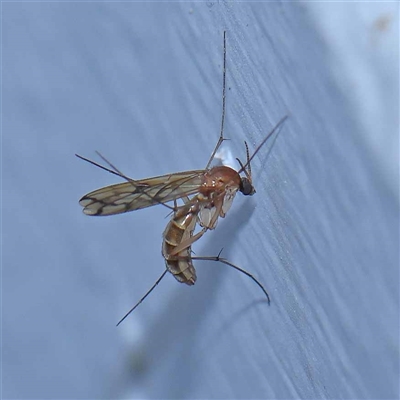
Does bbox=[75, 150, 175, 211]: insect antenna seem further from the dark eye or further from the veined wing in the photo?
the dark eye

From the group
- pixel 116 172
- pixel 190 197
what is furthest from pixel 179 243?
pixel 116 172

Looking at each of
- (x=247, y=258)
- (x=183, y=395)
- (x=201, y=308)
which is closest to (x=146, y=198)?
(x=247, y=258)

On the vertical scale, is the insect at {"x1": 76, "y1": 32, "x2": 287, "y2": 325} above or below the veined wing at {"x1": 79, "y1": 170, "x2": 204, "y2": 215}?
below

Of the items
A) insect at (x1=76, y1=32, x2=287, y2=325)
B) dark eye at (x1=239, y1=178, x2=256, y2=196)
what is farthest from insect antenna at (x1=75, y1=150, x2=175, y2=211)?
dark eye at (x1=239, y1=178, x2=256, y2=196)

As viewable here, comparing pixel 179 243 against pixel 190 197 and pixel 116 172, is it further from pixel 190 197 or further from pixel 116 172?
pixel 116 172

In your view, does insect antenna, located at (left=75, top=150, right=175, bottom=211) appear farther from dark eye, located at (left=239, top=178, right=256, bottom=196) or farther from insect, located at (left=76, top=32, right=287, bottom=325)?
dark eye, located at (left=239, top=178, right=256, bottom=196)

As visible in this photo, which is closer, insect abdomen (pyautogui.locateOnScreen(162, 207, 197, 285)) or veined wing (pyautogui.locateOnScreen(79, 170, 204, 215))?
veined wing (pyautogui.locateOnScreen(79, 170, 204, 215))

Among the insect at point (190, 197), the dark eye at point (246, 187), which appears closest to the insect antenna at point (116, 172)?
the insect at point (190, 197)
